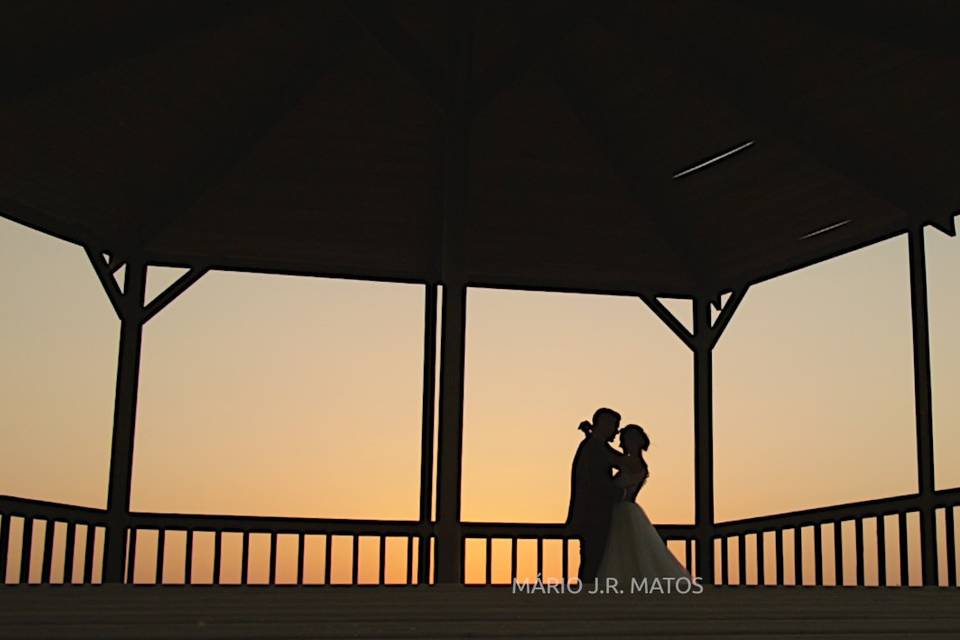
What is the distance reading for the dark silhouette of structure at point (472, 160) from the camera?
363 inches

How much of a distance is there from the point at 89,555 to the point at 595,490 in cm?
442

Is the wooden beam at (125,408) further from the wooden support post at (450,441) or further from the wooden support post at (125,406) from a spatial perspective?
the wooden support post at (450,441)

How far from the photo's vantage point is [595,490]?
8.74 metres

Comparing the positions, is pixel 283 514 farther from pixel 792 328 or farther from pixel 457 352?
pixel 792 328

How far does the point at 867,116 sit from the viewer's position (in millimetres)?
10203

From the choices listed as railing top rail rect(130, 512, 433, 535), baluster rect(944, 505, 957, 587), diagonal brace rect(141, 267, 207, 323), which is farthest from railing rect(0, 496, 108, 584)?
baluster rect(944, 505, 957, 587)

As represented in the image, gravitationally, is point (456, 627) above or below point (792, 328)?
below

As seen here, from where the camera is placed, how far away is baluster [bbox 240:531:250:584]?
11.6 metres

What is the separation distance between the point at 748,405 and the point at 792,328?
80 cm

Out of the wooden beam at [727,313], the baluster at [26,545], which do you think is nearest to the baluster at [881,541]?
the wooden beam at [727,313]

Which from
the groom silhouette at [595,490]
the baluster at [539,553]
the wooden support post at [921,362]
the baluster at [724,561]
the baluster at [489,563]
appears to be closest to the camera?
the groom silhouette at [595,490]

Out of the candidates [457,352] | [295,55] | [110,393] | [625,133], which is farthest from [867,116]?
[110,393]

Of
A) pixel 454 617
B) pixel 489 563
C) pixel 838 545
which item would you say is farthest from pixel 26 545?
pixel 454 617

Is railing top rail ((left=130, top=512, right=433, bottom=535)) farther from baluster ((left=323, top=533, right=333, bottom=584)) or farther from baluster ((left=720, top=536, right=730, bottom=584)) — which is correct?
baluster ((left=720, top=536, right=730, bottom=584))
